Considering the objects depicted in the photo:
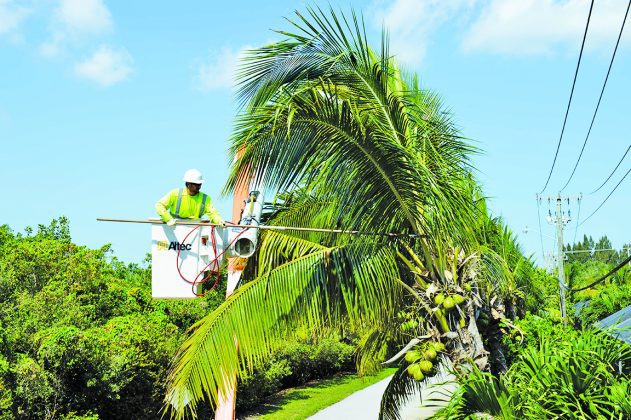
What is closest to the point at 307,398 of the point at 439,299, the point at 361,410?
the point at 361,410

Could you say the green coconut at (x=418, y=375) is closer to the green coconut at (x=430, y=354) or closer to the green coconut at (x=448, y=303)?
the green coconut at (x=430, y=354)

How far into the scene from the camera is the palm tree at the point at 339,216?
24.0 ft

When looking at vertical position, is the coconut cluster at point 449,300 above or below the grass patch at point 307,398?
above

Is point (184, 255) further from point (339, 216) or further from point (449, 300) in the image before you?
point (449, 300)

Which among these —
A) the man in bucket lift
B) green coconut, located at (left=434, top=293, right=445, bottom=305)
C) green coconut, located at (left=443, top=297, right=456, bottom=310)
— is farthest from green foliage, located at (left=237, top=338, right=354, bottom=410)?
green coconut, located at (left=443, top=297, right=456, bottom=310)

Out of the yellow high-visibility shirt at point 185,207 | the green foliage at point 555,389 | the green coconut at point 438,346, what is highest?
the yellow high-visibility shirt at point 185,207

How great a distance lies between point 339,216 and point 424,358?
176cm

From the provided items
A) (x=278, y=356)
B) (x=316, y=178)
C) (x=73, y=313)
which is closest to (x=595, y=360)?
(x=316, y=178)

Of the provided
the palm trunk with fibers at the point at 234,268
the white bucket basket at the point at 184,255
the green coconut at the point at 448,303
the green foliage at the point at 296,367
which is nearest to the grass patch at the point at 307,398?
the green foliage at the point at 296,367

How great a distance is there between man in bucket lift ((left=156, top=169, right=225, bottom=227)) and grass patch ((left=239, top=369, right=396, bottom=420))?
9.08m

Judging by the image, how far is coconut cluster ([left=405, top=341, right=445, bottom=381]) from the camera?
25.9 ft

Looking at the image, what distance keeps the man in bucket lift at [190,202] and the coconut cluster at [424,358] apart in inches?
101

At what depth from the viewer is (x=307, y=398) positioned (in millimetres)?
23109

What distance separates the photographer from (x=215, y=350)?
24.0ft
